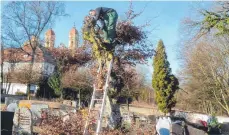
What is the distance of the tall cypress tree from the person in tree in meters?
24.6

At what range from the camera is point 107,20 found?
636cm

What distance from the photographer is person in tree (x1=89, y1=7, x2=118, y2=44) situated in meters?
6.27

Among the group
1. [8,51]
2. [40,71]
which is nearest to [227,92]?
[40,71]

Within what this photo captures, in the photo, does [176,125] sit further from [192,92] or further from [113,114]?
[192,92]

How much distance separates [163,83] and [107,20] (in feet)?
87.5

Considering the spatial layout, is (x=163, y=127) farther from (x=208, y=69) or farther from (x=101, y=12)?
(x=208, y=69)

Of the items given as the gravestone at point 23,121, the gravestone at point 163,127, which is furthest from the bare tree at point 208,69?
the gravestone at point 23,121

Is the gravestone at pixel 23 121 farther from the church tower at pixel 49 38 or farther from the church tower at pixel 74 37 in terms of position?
the church tower at pixel 49 38

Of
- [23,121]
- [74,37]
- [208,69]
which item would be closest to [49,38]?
[74,37]

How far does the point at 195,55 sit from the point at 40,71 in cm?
2026

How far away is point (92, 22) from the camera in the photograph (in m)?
6.48

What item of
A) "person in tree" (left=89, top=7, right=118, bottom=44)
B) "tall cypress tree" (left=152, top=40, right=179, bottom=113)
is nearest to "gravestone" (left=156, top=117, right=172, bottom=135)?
"person in tree" (left=89, top=7, right=118, bottom=44)

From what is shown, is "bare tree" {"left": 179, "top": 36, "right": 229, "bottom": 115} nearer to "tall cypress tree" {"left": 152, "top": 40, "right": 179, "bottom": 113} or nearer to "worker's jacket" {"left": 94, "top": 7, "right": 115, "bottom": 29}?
"tall cypress tree" {"left": 152, "top": 40, "right": 179, "bottom": 113}

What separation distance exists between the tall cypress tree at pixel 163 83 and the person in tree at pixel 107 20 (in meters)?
24.6
